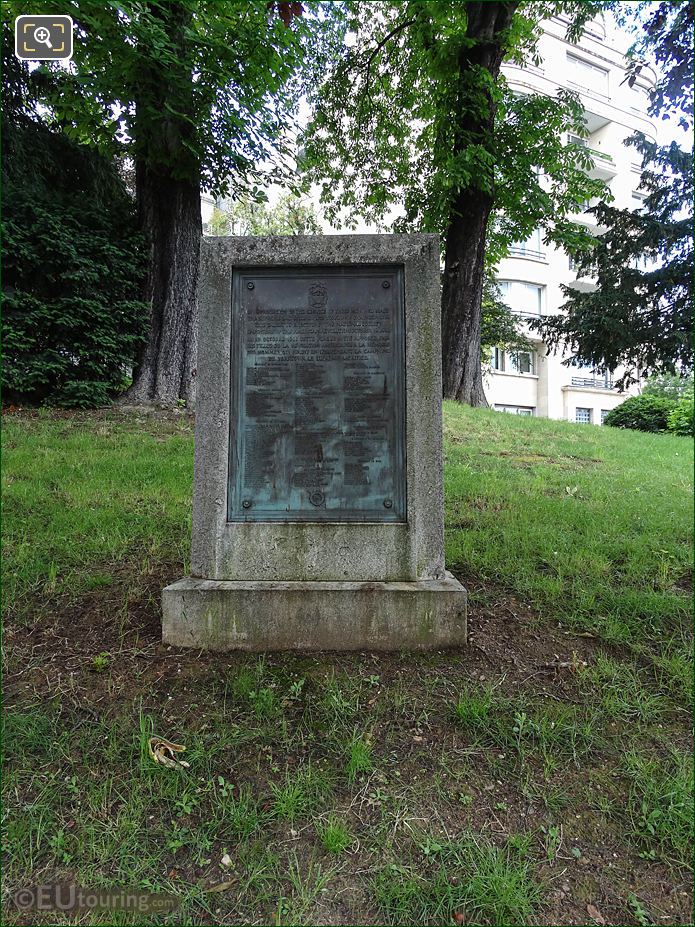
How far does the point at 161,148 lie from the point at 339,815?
8291mm

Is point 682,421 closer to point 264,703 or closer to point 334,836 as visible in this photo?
point 264,703

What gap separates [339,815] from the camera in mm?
1884

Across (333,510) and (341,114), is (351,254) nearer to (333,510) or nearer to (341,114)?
(333,510)

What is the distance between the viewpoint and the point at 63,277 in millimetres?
7410

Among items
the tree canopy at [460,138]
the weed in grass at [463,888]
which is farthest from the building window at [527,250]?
the weed in grass at [463,888]

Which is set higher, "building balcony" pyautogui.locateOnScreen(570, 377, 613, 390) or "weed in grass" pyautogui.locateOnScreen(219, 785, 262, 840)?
"building balcony" pyautogui.locateOnScreen(570, 377, 613, 390)

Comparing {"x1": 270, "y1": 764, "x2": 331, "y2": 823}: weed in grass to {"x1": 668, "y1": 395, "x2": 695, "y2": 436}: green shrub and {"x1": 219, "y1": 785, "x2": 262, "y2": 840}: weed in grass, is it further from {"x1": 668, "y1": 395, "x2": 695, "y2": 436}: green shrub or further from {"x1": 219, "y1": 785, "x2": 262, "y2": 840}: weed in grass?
{"x1": 668, "y1": 395, "x2": 695, "y2": 436}: green shrub

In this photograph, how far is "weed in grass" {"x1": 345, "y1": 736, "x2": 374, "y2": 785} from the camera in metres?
2.03

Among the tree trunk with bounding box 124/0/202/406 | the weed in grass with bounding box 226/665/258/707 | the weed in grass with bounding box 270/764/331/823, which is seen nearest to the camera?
the weed in grass with bounding box 270/764/331/823

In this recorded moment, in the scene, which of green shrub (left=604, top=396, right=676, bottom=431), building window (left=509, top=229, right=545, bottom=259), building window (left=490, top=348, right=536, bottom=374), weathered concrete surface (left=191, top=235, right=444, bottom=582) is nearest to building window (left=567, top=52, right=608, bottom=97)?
building window (left=509, top=229, right=545, bottom=259)

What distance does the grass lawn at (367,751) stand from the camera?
166 centimetres

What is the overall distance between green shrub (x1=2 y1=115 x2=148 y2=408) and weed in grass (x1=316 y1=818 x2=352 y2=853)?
24.3ft

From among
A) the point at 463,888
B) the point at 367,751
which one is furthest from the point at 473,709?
the point at 463,888

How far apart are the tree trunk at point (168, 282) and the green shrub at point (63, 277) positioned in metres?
0.23
